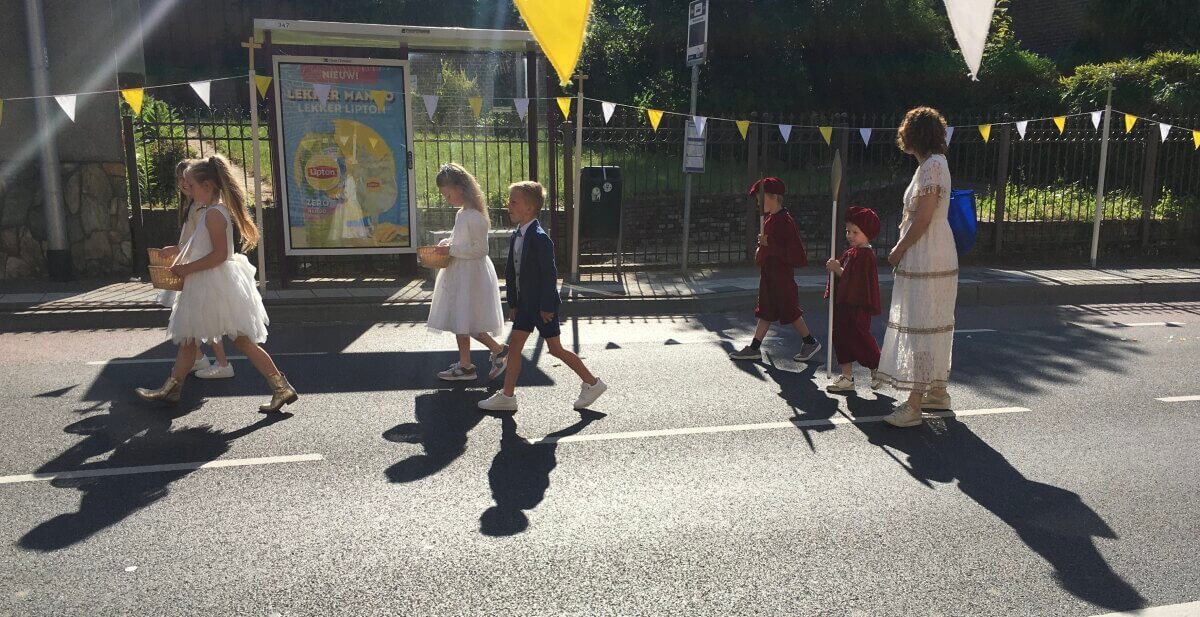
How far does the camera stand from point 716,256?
1356 centimetres

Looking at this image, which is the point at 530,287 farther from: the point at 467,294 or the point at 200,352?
the point at 200,352

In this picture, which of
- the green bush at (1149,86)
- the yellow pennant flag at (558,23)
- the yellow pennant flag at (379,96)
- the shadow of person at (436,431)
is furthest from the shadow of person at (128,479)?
the green bush at (1149,86)

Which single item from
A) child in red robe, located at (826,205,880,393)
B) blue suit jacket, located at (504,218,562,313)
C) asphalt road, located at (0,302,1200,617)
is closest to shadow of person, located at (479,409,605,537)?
asphalt road, located at (0,302,1200,617)

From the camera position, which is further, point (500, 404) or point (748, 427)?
point (500, 404)

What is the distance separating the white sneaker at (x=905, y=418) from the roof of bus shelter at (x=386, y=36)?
6.58 meters

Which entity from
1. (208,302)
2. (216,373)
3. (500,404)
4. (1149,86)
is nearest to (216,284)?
(208,302)

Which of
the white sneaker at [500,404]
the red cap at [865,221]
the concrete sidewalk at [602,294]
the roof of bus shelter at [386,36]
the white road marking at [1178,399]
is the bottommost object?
the white road marking at [1178,399]

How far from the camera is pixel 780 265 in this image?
743 centimetres

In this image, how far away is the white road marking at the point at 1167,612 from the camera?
3.39 m

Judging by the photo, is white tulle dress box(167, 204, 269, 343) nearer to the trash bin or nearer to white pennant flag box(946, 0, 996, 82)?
white pennant flag box(946, 0, 996, 82)

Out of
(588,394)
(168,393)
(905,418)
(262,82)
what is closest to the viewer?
(905,418)

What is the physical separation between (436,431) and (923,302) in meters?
3.11

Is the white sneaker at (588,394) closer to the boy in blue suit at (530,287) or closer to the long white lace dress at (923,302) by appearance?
the boy in blue suit at (530,287)

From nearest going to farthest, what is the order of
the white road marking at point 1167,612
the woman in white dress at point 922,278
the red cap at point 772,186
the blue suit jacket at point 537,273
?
the white road marking at point 1167,612 < the woman in white dress at point 922,278 < the blue suit jacket at point 537,273 < the red cap at point 772,186
